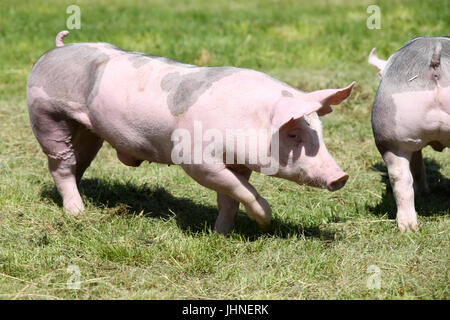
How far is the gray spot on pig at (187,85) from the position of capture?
11.8ft

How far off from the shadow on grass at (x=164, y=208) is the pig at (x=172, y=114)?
0.60 ft

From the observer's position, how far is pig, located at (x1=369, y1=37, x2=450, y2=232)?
3.59 m

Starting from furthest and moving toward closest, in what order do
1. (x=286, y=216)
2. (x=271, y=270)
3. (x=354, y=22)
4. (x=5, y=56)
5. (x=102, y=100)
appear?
(x=354, y=22) < (x=5, y=56) < (x=286, y=216) < (x=102, y=100) < (x=271, y=270)

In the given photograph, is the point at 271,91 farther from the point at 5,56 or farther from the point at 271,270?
the point at 5,56

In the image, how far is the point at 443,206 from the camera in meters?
4.41

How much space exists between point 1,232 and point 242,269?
1.54m

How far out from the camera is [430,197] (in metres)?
4.68

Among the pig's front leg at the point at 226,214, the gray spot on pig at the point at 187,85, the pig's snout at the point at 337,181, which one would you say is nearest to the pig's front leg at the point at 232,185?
the pig's front leg at the point at 226,214

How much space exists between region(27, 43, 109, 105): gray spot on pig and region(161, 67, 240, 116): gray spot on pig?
493 mm

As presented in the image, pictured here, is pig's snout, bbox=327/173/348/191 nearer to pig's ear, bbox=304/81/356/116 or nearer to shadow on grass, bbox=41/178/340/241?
pig's ear, bbox=304/81/356/116

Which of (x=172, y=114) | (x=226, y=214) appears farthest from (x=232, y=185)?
(x=172, y=114)

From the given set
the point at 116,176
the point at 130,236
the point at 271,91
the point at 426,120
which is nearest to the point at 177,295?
the point at 130,236

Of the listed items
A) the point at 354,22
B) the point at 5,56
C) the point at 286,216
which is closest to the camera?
the point at 286,216

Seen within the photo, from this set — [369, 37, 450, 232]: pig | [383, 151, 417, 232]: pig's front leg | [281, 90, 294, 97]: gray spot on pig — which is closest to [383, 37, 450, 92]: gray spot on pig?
[369, 37, 450, 232]: pig
